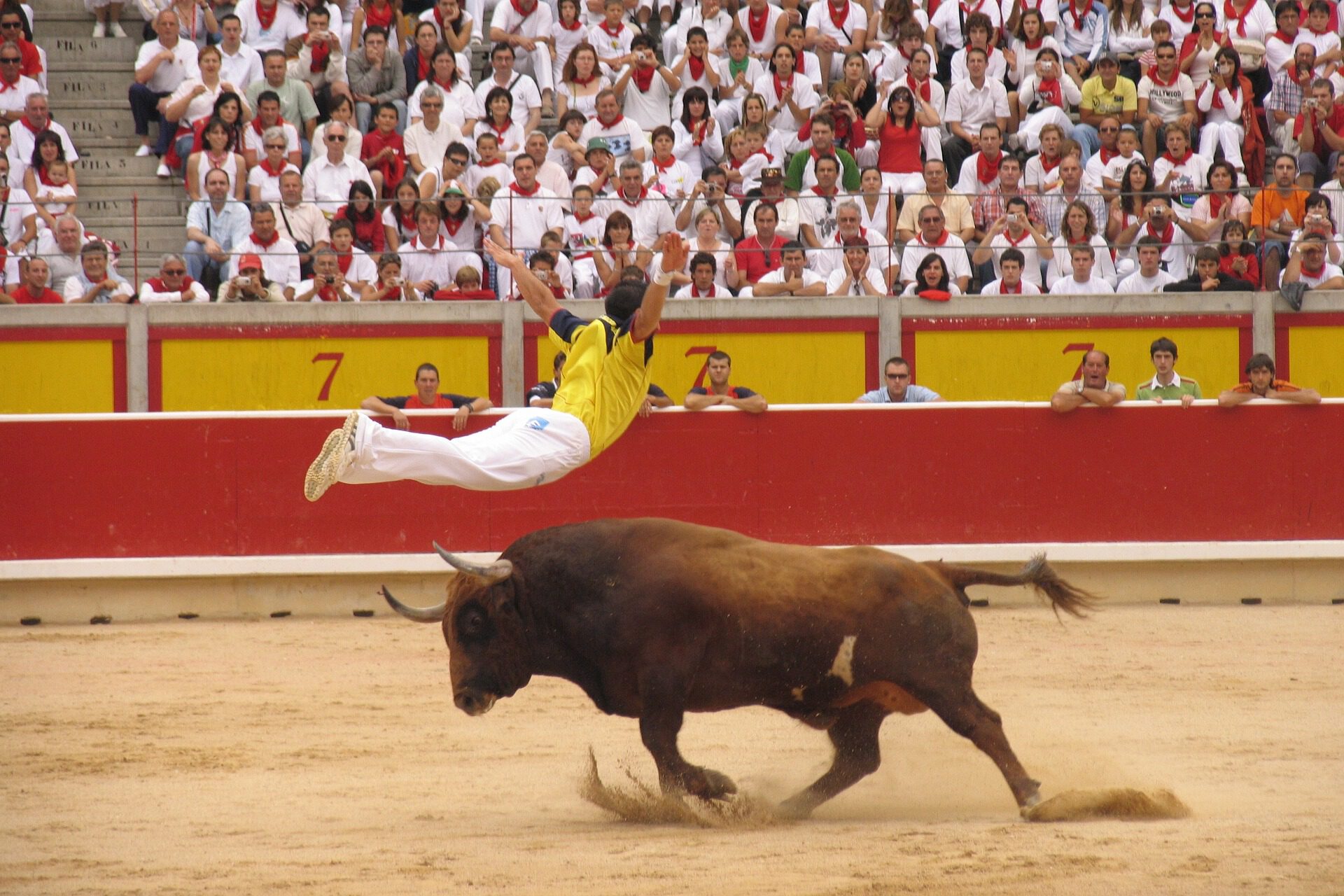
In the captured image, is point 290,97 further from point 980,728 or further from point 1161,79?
point 980,728

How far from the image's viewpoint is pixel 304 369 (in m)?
12.5

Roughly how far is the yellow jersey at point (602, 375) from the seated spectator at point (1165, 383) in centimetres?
616

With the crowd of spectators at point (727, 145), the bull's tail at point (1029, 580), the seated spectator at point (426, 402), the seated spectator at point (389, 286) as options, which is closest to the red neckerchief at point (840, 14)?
the crowd of spectators at point (727, 145)

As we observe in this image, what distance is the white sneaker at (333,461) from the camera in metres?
5.93

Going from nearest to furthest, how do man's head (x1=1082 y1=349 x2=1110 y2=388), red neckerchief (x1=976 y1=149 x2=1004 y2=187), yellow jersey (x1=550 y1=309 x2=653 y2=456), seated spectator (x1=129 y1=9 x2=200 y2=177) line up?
yellow jersey (x1=550 y1=309 x2=653 y2=456) < man's head (x1=1082 y1=349 x2=1110 y2=388) < red neckerchief (x1=976 y1=149 x2=1004 y2=187) < seated spectator (x1=129 y1=9 x2=200 y2=177)

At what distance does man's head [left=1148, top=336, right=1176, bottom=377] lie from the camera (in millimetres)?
11617

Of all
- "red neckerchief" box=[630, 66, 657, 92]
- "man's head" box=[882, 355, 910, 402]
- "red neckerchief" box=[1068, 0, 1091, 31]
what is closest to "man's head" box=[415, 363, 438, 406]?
"man's head" box=[882, 355, 910, 402]

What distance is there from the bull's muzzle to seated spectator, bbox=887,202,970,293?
7.05m

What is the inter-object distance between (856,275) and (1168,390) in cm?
235

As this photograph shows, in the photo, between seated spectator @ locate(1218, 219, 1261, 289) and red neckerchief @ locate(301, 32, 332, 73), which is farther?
red neckerchief @ locate(301, 32, 332, 73)

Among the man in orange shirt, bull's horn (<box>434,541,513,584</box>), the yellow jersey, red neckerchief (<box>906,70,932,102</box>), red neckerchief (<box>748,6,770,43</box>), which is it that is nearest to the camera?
bull's horn (<box>434,541,513,584</box>)

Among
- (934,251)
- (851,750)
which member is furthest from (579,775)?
(934,251)

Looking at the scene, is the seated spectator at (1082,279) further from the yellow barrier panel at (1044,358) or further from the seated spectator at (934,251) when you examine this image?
the seated spectator at (934,251)

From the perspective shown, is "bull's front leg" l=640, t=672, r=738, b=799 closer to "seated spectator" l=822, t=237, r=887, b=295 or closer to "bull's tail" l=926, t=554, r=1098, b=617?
"bull's tail" l=926, t=554, r=1098, b=617
